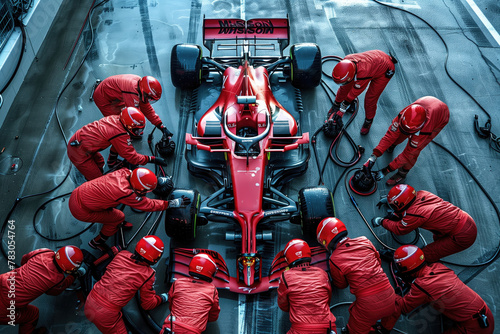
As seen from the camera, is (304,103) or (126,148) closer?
(126,148)

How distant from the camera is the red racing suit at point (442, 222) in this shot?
4.91m

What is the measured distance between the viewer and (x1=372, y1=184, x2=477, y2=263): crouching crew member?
491 cm

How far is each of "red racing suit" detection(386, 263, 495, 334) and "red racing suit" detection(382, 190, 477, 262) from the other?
685mm

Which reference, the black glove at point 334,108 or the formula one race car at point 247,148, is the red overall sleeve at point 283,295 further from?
the black glove at point 334,108

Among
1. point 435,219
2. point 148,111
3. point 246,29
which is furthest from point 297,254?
point 246,29

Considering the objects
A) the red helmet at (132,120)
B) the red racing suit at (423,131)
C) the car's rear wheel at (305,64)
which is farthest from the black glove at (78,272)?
the car's rear wheel at (305,64)

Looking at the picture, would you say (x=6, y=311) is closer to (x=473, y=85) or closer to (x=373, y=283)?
(x=373, y=283)

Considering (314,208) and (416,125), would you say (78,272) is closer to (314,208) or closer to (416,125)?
(314,208)

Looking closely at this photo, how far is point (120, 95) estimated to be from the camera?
6.38 meters

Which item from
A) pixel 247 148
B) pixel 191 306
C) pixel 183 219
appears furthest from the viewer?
pixel 247 148

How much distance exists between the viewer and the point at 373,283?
4.32 meters

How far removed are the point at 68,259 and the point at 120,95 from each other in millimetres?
3025

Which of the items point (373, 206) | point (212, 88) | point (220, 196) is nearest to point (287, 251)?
point (220, 196)

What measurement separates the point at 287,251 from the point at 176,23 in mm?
7324
